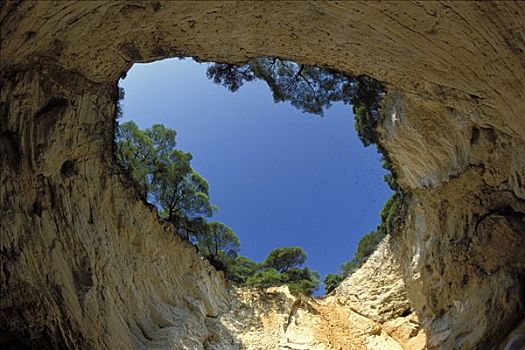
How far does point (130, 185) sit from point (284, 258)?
647 inches

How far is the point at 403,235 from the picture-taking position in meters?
17.4

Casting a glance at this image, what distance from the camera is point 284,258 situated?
90.1ft

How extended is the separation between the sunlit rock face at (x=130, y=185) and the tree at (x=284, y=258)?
12.8 m

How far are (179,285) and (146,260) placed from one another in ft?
6.77

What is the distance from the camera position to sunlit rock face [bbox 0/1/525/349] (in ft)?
23.5

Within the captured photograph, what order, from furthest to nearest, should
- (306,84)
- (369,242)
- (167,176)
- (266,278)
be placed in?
(369,242) → (266,278) → (167,176) → (306,84)

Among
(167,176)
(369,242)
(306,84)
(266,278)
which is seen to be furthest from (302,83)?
(369,242)

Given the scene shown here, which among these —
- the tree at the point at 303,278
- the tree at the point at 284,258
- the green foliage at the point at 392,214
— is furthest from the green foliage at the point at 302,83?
the tree at the point at 284,258

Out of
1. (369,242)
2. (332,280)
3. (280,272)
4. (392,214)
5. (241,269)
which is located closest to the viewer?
(392,214)

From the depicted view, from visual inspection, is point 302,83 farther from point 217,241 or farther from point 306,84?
point 217,241

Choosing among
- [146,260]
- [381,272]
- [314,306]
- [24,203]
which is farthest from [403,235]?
[24,203]

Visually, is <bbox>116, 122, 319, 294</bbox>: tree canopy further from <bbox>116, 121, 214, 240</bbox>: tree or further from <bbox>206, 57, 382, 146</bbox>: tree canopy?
<bbox>206, 57, 382, 146</bbox>: tree canopy

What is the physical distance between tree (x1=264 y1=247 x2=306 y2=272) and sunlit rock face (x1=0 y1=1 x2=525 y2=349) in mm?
12753

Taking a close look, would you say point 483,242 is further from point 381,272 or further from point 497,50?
point 381,272
